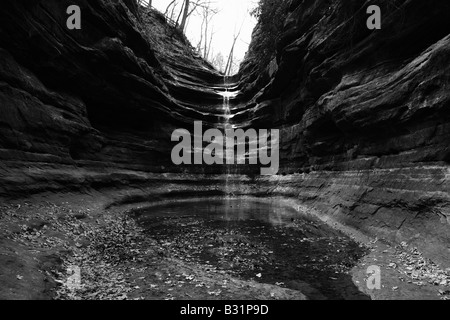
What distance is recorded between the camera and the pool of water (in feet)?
26.6

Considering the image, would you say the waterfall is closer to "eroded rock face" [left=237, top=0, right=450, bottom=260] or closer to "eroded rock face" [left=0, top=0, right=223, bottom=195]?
"eroded rock face" [left=0, top=0, right=223, bottom=195]

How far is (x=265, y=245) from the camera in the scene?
1153cm

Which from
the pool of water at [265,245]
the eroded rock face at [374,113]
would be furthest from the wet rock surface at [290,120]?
the pool of water at [265,245]

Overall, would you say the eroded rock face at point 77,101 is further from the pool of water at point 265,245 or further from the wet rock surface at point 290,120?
the pool of water at point 265,245

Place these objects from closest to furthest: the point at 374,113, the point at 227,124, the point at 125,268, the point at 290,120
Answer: the point at 125,268
the point at 374,113
the point at 290,120
the point at 227,124

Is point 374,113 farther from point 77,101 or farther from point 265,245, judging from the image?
point 77,101

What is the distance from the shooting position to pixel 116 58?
65.4ft

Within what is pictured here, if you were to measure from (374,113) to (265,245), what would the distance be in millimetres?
8995

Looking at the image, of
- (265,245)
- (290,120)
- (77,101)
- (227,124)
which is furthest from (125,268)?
(227,124)

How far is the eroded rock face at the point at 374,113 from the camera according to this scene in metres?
10.5

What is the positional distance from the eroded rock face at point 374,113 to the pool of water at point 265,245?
7.25 ft
